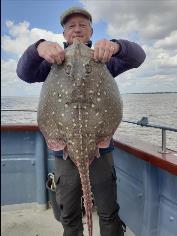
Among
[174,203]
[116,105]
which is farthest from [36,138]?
[116,105]

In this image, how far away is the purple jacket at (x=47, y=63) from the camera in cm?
256

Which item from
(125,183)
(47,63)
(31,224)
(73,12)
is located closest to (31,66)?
(47,63)

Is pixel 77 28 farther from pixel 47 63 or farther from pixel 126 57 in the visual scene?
pixel 126 57

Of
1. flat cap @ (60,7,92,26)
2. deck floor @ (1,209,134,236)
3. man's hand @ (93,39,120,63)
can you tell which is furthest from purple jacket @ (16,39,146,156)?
deck floor @ (1,209,134,236)

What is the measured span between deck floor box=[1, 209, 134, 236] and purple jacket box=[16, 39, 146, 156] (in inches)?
62.4

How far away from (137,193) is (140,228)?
37cm

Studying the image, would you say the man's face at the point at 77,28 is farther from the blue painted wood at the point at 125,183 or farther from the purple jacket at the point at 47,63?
the blue painted wood at the point at 125,183

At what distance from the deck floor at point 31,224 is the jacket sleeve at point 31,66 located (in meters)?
1.99

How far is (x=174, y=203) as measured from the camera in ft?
9.96

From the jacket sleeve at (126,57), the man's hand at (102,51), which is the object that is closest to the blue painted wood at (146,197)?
the jacket sleeve at (126,57)

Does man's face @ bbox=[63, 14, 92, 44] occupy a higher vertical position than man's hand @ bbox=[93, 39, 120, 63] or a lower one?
higher

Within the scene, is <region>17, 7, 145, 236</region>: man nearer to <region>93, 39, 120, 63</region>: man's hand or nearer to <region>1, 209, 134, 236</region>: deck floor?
<region>93, 39, 120, 63</region>: man's hand

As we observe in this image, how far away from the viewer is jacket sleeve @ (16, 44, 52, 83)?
2527 millimetres

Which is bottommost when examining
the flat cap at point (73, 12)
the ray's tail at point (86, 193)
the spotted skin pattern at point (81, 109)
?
the ray's tail at point (86, 193)
